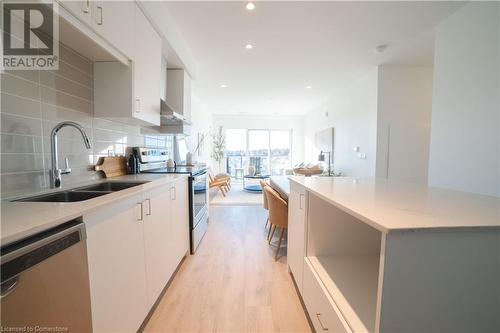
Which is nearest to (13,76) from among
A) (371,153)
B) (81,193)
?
(81,193)

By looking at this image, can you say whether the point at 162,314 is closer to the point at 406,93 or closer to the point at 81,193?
the point at 81,193

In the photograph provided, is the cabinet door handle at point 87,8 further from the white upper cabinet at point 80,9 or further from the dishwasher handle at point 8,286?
the dishwasher handle at point 8,286

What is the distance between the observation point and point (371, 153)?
3629mm

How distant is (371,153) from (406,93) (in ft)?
3.78

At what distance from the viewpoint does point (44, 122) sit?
1.25 m

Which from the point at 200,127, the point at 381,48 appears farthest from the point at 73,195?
the point at 200,127

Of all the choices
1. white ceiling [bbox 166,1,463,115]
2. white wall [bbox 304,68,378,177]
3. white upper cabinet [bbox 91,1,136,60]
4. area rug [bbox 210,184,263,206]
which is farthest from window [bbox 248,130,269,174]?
white upper cabinet [bbox 91,1,136,60]

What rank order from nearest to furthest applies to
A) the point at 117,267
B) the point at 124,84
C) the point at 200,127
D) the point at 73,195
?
the point at 117,267, the point at 73,195, the point at 124,84, the point at 200,127

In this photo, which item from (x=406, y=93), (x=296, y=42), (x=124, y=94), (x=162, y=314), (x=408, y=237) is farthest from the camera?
(x=406, y=93)

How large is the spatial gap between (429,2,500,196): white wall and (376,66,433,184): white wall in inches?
43.0

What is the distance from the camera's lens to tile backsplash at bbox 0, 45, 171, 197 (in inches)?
41.7

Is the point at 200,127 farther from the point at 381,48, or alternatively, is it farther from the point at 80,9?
the point at 80,9

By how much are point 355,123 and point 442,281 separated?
4037 millimetres

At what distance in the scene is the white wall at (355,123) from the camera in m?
3.63
